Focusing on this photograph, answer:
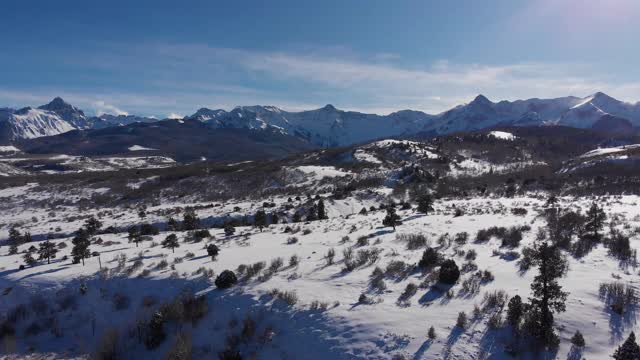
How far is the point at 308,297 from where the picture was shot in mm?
14156

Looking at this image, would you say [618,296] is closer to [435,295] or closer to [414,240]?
[435,295]

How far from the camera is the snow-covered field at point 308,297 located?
→ 11.1 m

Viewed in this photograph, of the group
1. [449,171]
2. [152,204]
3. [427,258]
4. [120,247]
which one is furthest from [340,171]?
[427,258]

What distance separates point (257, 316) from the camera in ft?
44.1

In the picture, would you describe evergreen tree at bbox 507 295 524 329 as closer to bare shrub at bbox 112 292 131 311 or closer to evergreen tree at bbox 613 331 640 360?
evergreen tree at bbox 613 331 640 360

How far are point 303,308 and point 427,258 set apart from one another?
5985 mm

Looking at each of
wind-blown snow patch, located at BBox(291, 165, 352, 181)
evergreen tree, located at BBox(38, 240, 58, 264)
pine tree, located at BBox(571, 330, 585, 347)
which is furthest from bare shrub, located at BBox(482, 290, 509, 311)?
wind-blown snow patch, located at BBox(291, 165, 352, 181)

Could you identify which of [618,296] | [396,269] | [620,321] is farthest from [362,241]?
[620,321]

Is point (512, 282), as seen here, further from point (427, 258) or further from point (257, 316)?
point (257, 316)

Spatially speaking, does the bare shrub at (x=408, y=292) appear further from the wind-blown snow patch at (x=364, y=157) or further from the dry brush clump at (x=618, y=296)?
the wind-blown snow patch at (x=364, y=157)

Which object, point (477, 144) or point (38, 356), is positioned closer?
point (38, 356)

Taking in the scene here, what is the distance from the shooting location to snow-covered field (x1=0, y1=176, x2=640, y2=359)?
11.1 meters

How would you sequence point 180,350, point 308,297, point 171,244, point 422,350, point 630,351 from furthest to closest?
point 171,244
point 308,297
point 180,350
point 422,350
point 630,351

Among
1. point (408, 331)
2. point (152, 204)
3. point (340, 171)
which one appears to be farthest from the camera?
point (340, 171)
